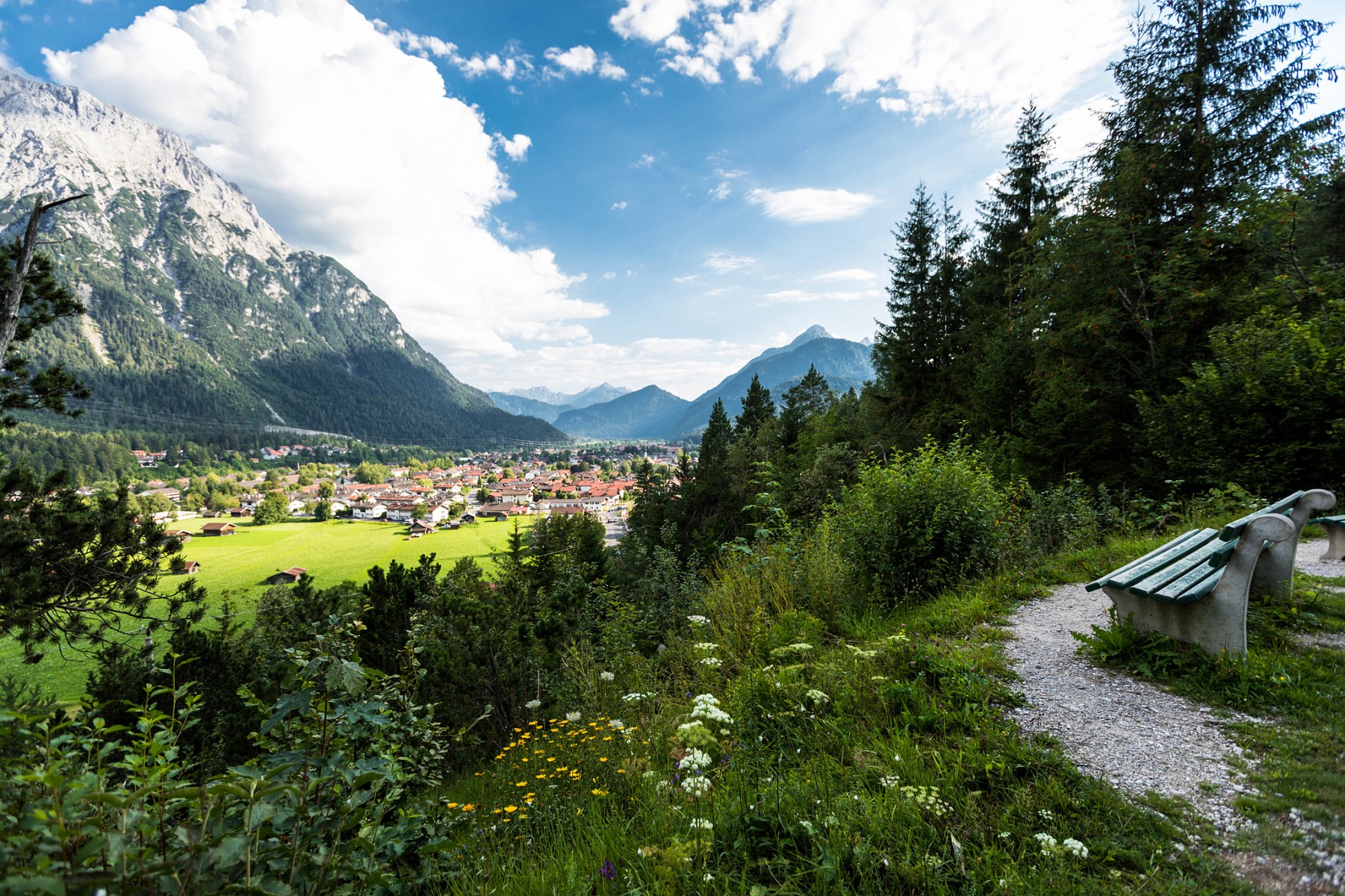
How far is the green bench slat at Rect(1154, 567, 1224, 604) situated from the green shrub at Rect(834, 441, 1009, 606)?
7.16 feet

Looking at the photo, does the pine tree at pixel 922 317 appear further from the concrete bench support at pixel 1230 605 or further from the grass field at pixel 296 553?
the grass field at pixel 296 553

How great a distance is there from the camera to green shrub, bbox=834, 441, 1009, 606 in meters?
5.61

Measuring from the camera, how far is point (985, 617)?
470 centimetres

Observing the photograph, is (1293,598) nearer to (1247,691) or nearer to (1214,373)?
(1247,691)

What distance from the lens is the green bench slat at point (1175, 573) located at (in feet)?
11.3

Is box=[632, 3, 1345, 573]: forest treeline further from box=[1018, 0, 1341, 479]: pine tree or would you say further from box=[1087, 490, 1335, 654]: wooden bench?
box=[1087, 490, 1335, 654]: wooden bench

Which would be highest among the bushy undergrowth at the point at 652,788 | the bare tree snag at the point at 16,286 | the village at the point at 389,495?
the bare tree snag at the point at 16,286

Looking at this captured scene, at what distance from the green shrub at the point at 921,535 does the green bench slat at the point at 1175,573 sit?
1.87 m

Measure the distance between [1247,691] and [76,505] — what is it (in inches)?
513

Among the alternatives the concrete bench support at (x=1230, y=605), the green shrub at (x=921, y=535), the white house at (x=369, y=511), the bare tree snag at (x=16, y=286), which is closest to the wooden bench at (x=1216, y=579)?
the concrete bench support at (x=1230, y=605)

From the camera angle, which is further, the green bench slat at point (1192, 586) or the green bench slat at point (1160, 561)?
the green bench slat at point (1160, 561)

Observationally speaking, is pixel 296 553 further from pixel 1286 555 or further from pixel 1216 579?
pixel 1286 555

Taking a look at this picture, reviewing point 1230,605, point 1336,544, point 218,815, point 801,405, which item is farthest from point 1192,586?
point 801,405

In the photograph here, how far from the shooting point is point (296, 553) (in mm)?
63250
